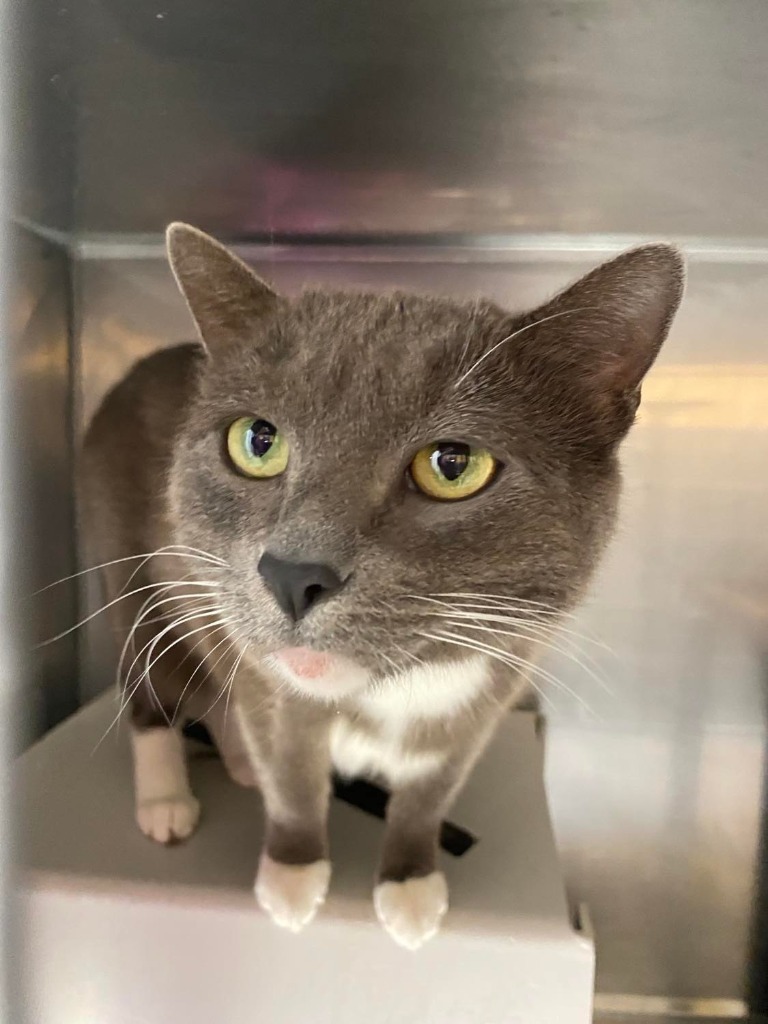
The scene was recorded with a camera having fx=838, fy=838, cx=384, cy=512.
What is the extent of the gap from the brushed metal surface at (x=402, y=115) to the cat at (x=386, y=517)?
256 mm

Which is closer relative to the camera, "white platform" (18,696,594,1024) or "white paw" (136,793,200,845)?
"white platform" (18,696,594,1024)

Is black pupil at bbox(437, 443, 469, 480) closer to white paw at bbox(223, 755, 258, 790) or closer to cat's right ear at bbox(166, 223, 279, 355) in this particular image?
cat's right ear at bbox(166, 223, 279, 355)

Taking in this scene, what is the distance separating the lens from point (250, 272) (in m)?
0.77

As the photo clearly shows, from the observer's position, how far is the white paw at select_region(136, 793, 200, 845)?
839mm

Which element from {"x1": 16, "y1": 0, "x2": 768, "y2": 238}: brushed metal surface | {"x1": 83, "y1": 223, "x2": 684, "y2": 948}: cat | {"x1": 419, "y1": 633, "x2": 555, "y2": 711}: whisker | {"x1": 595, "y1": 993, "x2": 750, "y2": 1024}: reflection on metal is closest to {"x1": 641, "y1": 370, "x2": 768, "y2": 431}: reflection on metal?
{"x1": 16, "y1": 0, "x2": 768, "y2": 238}: brushed metal surface

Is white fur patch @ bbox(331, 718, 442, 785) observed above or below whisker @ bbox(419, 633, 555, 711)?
below

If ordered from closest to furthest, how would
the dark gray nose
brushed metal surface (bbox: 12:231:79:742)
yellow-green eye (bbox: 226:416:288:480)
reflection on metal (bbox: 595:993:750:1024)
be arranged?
the dark gray nose, yellow-green eye (bbox: 226:416:288:480), brushed metal surface (bbox: 12:231:79:742), reflection on metal (bbox: 595:993:750:1024)

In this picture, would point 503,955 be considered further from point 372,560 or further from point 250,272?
point 250,272

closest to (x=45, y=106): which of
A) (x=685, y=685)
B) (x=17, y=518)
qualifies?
(x=17, y=518)

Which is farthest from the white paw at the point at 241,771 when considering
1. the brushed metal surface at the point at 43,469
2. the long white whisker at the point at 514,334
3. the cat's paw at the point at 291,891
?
the long white whisker at the point at 514,334

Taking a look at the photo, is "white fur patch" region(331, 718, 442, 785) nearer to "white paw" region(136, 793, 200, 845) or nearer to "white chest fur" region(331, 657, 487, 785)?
"white chest fur" region(331, 657, 487, 785)

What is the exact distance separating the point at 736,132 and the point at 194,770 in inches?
37.3

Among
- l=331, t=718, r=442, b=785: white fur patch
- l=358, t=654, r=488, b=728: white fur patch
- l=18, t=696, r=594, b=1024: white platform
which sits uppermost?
l=358, t=654, r=488, b=728: white fur patch

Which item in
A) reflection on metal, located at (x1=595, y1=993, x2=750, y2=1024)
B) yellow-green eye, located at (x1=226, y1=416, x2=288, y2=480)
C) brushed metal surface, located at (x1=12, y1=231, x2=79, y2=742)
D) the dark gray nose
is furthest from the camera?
reflection on metal, located at (x1=595, y1=993, x2=750, y2=1024)
